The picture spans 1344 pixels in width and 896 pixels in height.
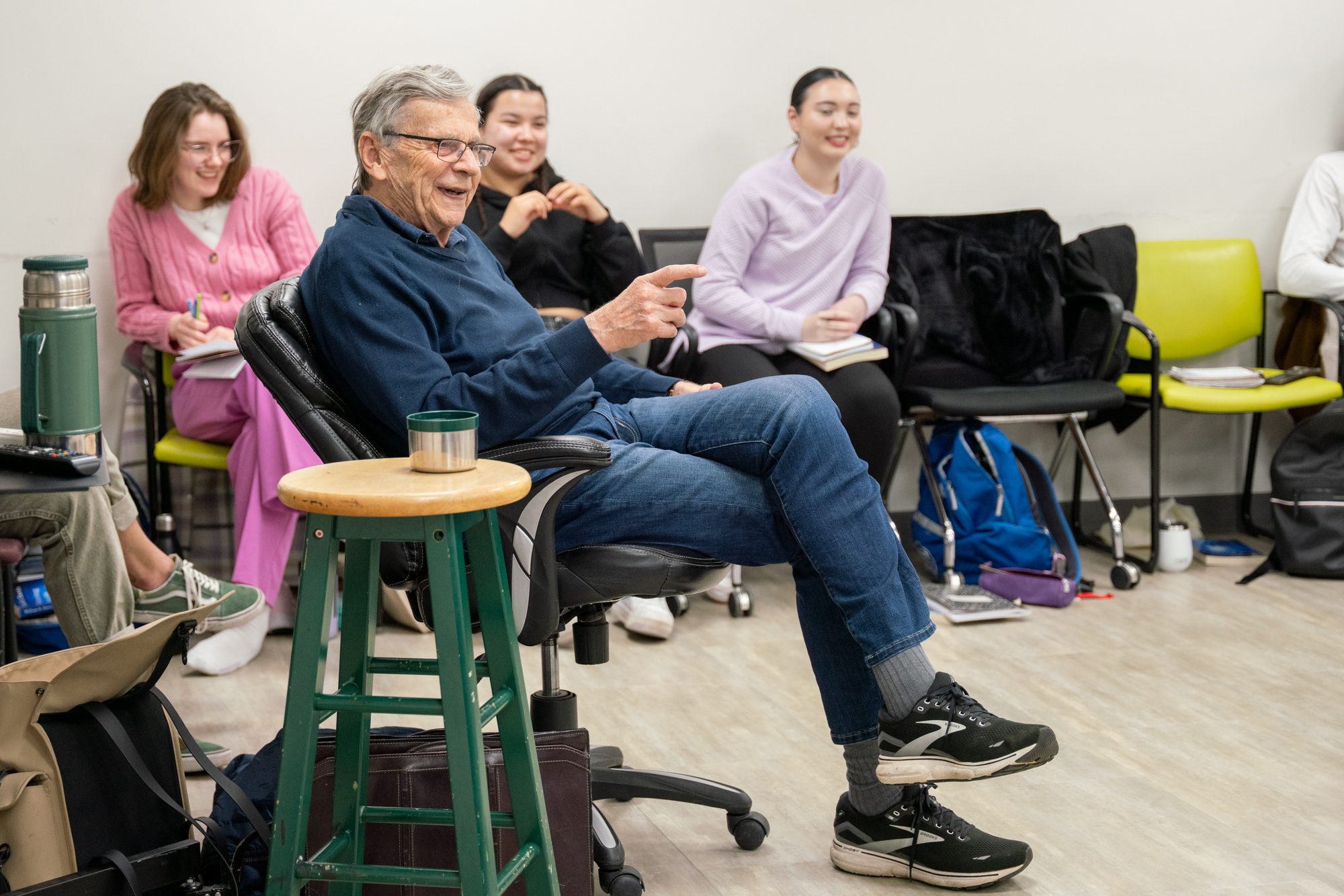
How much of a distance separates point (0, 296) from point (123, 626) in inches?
55.7

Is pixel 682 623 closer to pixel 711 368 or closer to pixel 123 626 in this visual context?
pixel 711 368

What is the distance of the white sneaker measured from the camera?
3053 mm

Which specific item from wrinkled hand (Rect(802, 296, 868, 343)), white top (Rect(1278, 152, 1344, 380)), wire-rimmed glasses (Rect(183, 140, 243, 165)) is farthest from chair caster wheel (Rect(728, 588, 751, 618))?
white top (Rect(1278, 152, 1344, 380))

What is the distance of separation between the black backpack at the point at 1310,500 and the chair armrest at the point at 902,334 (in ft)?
3.59

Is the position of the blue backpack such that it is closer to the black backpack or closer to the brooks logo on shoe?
the black backpack

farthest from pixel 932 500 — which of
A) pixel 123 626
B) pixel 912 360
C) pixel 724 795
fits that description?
pixel 123 626

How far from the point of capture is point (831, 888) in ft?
6.05

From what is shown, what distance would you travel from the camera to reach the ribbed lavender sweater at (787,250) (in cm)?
343

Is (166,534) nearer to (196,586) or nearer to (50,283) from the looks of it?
(196,586)

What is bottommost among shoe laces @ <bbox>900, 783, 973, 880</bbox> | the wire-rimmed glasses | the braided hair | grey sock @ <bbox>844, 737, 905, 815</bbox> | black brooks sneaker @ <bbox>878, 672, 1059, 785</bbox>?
shoe laces @ <bbox>900, 783, 973, 880</bbox>

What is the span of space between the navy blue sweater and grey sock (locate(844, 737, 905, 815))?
68 centimetres

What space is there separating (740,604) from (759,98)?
1.59 metres

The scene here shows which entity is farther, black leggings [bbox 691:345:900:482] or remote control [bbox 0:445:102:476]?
black leggings [bbox 691:345:900:482]

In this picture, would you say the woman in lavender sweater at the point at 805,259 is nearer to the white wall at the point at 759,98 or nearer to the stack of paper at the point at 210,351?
the white wall at the point at 759,98
